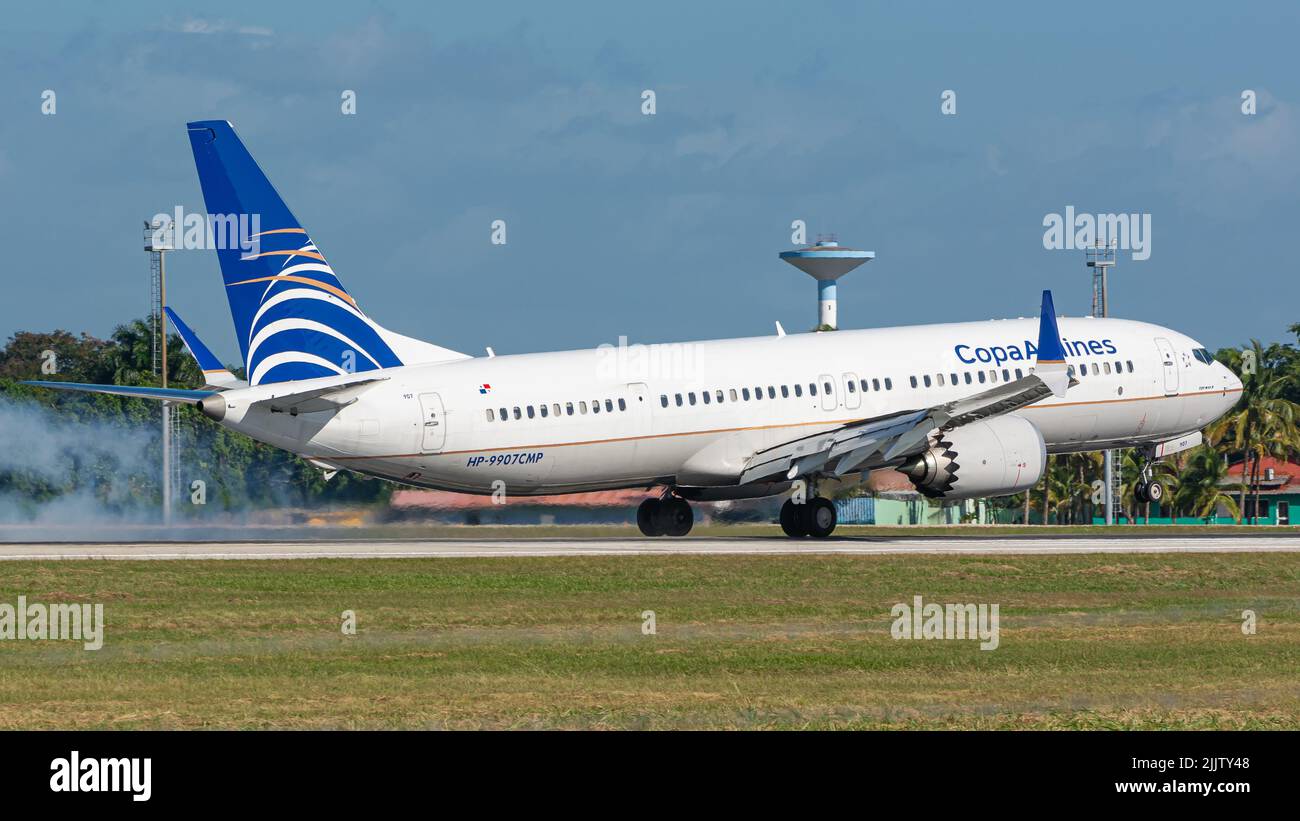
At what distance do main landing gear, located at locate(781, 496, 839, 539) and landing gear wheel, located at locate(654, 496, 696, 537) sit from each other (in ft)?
10.3

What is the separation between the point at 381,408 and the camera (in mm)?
44000

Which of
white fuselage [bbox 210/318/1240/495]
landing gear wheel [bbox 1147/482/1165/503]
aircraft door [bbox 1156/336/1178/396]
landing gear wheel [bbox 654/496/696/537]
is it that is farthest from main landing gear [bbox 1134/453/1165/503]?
landing gear wheel [bbox 654/496/696/537]

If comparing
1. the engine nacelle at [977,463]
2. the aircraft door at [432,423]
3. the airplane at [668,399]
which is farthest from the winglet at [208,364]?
the engine nacelle at [977,463]

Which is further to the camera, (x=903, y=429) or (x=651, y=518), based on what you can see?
(x=651, y=518)

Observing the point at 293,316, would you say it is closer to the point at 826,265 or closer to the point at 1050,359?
the point at 1050,359

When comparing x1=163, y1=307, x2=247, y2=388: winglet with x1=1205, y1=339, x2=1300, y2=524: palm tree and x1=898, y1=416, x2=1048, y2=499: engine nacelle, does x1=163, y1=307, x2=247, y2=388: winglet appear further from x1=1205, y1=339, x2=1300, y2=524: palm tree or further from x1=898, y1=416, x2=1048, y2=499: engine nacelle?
x1=1205, y1=339, x2=1300, y2=524: palm tree

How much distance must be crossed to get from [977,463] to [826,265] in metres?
105

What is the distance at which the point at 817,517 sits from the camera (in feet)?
162

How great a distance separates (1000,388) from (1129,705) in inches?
997

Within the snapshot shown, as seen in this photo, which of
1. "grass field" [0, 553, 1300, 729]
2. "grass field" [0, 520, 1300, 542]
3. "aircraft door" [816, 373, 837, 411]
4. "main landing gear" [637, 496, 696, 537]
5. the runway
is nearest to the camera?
"grass field" [0, 553, 1300, 729]

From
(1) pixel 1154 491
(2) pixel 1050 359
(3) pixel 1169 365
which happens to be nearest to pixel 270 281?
(2) pixel 1050 359

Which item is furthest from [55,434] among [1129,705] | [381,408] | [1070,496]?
[1070,496]

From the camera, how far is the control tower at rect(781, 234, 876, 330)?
496ft
